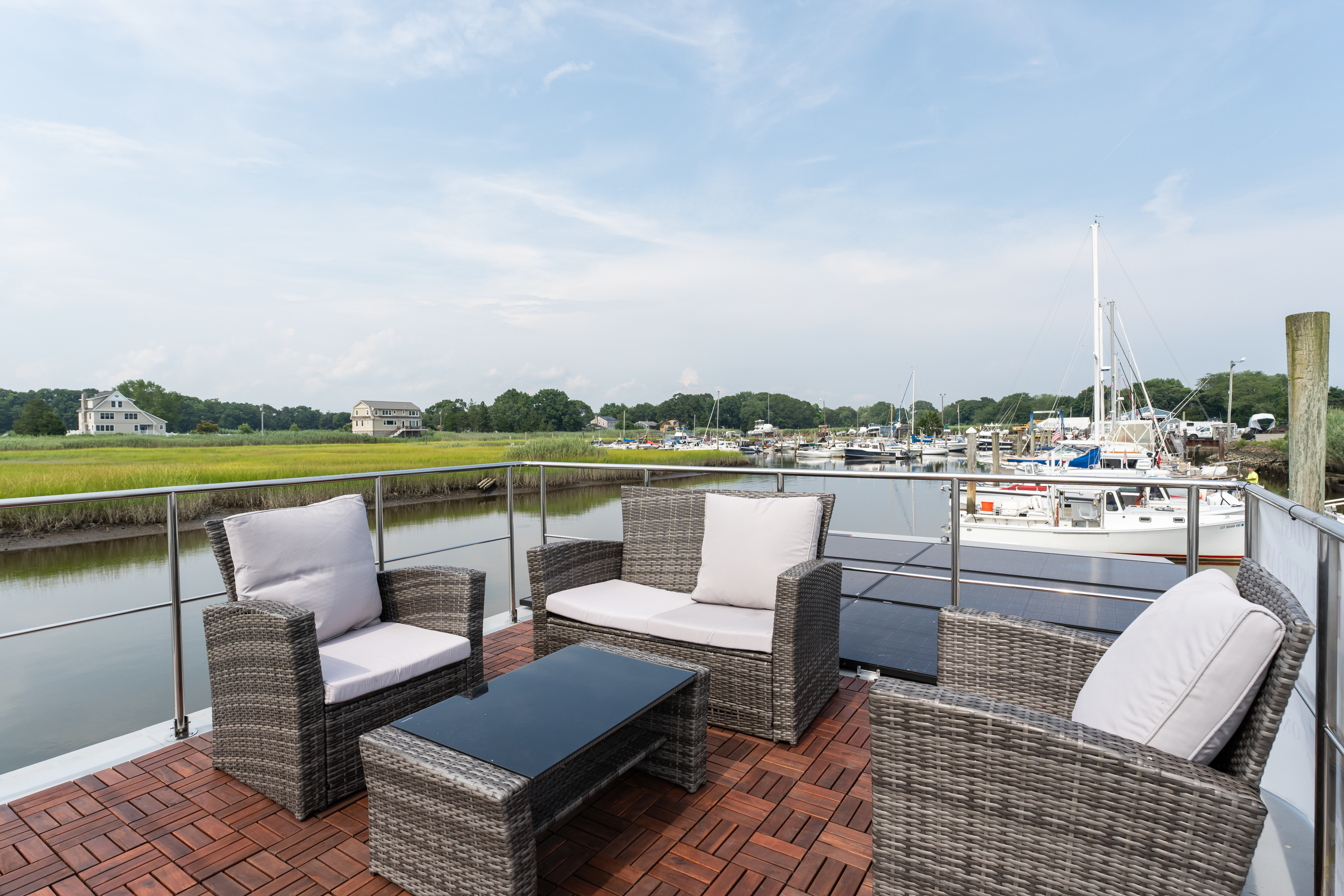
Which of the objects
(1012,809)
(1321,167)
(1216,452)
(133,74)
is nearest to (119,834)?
(1012,809)

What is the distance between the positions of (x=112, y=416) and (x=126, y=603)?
25.0m

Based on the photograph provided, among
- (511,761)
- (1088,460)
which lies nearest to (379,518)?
(511,761)

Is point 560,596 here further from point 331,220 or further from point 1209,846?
point 331,220

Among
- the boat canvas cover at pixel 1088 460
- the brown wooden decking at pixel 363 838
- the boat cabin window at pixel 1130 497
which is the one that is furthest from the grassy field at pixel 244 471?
the boat canvas cover at pixel 1088 460

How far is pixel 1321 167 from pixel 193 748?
18425mm

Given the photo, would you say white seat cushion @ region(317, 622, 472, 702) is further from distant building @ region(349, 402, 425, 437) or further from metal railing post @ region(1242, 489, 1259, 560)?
distant building @ region(349, 402, 425, 437)

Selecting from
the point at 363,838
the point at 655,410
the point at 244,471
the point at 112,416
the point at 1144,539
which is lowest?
the point at 1144,539

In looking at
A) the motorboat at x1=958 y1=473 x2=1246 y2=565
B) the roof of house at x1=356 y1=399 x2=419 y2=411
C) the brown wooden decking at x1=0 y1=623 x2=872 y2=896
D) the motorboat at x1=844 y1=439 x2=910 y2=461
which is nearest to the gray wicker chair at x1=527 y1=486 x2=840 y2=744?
the brown wooden decking at x1=0 y1=623 x2=872 y2=896

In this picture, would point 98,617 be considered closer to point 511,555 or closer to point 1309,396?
point 511,555

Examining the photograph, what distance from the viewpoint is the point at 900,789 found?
1231 mm

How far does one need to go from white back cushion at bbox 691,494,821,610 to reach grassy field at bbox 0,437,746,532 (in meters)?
0.97

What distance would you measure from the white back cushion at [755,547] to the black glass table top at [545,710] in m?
0.72

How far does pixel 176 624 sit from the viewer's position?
230 centimetres

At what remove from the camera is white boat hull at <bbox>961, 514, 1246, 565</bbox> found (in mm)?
8961
